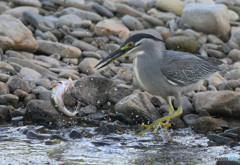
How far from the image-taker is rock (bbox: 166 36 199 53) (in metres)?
12.0

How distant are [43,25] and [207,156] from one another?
23.0ft

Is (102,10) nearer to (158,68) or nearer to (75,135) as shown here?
(158,68)

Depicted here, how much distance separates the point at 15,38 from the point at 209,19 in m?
5.33

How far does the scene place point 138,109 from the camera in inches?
307

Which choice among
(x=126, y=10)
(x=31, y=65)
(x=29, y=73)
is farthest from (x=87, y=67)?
(x=126, y=10)

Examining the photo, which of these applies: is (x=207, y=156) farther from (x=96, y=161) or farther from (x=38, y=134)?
(x=38, y=134)

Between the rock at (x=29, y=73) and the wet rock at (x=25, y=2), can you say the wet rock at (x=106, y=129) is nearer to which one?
the rock at (x=29, y=73)

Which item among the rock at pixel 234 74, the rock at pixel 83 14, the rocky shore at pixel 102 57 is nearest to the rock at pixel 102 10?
the rocky shore at pixel 102 57

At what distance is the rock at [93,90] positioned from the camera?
8555 millimetres

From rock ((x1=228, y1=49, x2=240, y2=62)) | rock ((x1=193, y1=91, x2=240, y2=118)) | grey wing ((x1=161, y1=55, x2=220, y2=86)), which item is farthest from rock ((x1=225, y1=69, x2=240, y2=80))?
grey wing ((x1=161, y1=55, x2=220, y2=86))

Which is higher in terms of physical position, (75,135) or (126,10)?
(126,10)

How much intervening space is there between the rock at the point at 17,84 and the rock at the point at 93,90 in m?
0.83

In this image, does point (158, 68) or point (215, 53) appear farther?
point (215, 53)

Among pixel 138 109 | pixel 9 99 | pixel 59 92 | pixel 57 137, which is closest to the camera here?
pixel 57 137
